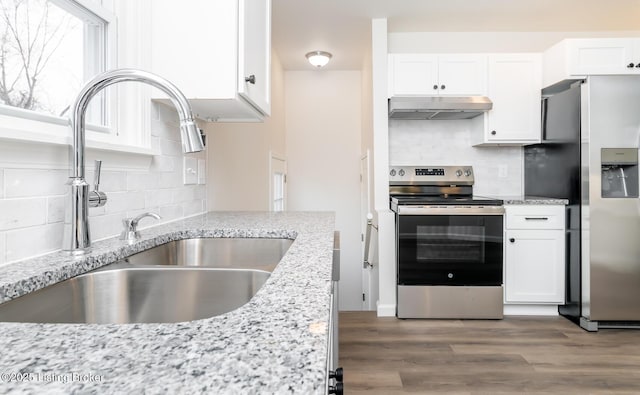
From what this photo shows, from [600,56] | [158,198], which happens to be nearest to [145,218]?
[158,198]

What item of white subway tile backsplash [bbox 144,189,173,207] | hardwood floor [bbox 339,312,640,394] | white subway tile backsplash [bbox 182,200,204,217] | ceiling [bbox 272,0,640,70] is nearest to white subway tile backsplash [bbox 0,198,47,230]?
white subway tile backsplash [bbox 144,189,173,207]

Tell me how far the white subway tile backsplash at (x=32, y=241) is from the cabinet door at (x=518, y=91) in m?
3.16

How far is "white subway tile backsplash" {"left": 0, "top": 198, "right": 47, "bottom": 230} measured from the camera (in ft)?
2.73

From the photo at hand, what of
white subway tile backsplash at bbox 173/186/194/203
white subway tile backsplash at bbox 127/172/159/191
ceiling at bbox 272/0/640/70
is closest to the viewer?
white subway tile backsplash at bbox 127/172/159/191

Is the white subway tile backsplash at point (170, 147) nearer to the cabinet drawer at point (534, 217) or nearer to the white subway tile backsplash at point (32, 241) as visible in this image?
the white subway tile backsplash at point (32, 241)

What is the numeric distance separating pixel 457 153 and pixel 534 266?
3.83 feet

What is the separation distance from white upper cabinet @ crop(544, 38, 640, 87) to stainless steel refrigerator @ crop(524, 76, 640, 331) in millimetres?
200

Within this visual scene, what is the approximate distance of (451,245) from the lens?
289cm

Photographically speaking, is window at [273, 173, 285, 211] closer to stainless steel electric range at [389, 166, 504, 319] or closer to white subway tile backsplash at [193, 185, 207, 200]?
stainless steel electric range at [389, 166, 504, 319]

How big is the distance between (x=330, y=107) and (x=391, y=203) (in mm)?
1956

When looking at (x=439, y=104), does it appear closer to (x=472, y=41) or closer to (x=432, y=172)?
(x=432, y=172)

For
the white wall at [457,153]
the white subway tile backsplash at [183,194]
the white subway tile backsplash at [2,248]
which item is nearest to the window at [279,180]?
Result: the white wall at [457,153]

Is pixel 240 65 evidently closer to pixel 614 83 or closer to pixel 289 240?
pixel 289 240

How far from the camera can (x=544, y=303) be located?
295cm
